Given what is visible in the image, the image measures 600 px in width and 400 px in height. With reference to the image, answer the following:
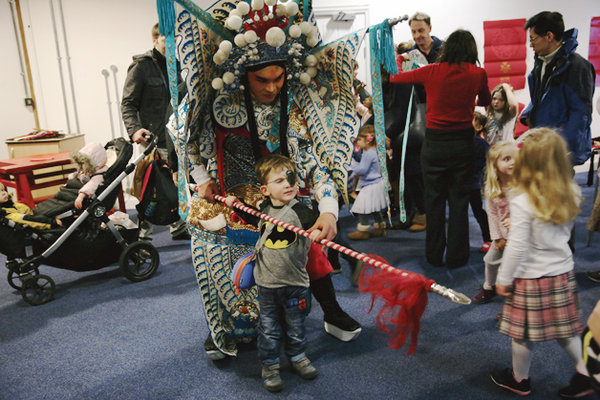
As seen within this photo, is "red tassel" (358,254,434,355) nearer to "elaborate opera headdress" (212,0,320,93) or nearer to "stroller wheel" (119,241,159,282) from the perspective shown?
"elaborate opera headdress" (212,0,320,93)

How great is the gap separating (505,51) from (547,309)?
4.97 m

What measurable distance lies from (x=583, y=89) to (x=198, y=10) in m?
2.25

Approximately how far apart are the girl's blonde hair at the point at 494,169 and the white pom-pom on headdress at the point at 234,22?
1382 millimetres

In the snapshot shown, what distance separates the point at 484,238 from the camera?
3693 millimetres

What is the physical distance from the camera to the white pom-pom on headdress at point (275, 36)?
1840 millimetres

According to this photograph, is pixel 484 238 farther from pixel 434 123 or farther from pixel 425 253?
Answer: pixel 434 123

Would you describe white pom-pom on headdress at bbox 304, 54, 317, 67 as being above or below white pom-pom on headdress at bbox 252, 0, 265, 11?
below

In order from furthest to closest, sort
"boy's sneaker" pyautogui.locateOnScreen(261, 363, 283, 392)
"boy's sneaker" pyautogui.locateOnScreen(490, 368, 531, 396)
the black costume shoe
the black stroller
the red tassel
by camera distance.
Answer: the black costume shoe, the black stroller, "boy's sneaker" pyautogui.locateOnScreen(261, 363, 283, 392), "boy's sneaker" pyautogui.locateOnScreen(490, 368, 531, 396), the red tassel

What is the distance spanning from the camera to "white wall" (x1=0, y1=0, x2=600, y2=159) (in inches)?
215

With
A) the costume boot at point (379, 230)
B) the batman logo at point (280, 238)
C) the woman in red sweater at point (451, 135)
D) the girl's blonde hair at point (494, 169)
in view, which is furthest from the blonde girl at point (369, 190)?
the batman logo at point (280, 238)

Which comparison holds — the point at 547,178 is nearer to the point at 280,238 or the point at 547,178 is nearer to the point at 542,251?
the point at 542,251

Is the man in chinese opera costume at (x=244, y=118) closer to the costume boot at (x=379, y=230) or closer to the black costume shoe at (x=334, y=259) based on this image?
the black costume shoe at (x=334, y=259)

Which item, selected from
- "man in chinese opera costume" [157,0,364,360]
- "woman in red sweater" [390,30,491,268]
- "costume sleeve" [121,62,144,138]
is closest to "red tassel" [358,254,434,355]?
"man in chinese opera costume" [157,0,364,360]

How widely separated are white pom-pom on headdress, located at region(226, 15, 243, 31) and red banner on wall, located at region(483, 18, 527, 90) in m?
4.93
